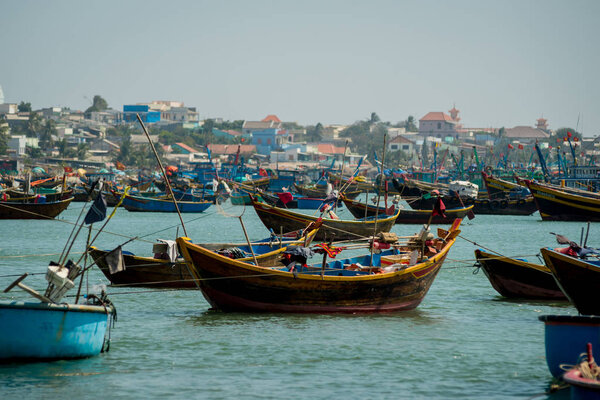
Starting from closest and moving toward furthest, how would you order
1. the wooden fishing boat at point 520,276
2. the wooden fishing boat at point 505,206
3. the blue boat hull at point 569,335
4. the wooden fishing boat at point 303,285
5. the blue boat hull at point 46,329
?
the blue boat hull at point 569,335, the blue boat hull at point 46,329, the wooden fishing boat at point 303,285, the wooden fishing boat at point 520,276, the wooden fishing boat at point 505,206

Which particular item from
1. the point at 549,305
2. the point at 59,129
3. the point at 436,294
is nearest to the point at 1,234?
the point at 436,294

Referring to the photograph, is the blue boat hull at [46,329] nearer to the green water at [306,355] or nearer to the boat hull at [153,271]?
the green water at [306,355]

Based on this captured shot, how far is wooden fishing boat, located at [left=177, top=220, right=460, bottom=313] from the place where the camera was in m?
17.2

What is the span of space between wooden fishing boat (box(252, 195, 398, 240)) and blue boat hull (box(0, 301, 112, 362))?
2026 cm

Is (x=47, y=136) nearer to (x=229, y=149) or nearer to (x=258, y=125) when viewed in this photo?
(x=229, y=149)

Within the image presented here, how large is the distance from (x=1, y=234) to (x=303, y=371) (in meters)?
31.5

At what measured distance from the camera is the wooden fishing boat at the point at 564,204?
1971 inches

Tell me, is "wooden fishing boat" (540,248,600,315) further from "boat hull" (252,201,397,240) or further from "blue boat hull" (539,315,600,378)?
"boat hull" (252,201,397,240)

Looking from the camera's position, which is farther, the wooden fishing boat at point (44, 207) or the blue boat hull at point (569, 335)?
the wooden fishing boat at point (44, 207)

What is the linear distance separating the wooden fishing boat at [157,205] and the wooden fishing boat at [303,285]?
43.2 metres

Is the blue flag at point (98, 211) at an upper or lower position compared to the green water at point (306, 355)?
upper

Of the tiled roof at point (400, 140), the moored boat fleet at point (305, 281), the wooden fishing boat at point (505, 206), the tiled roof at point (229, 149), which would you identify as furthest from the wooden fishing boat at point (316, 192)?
the tiled roof at point (400, 140)

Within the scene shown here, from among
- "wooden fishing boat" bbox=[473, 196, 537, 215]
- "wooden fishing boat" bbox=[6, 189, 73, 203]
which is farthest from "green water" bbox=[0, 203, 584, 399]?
"wooden fishing boat" bbox=[473, 196, 537, 215]

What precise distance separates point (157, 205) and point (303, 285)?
4535 cm
